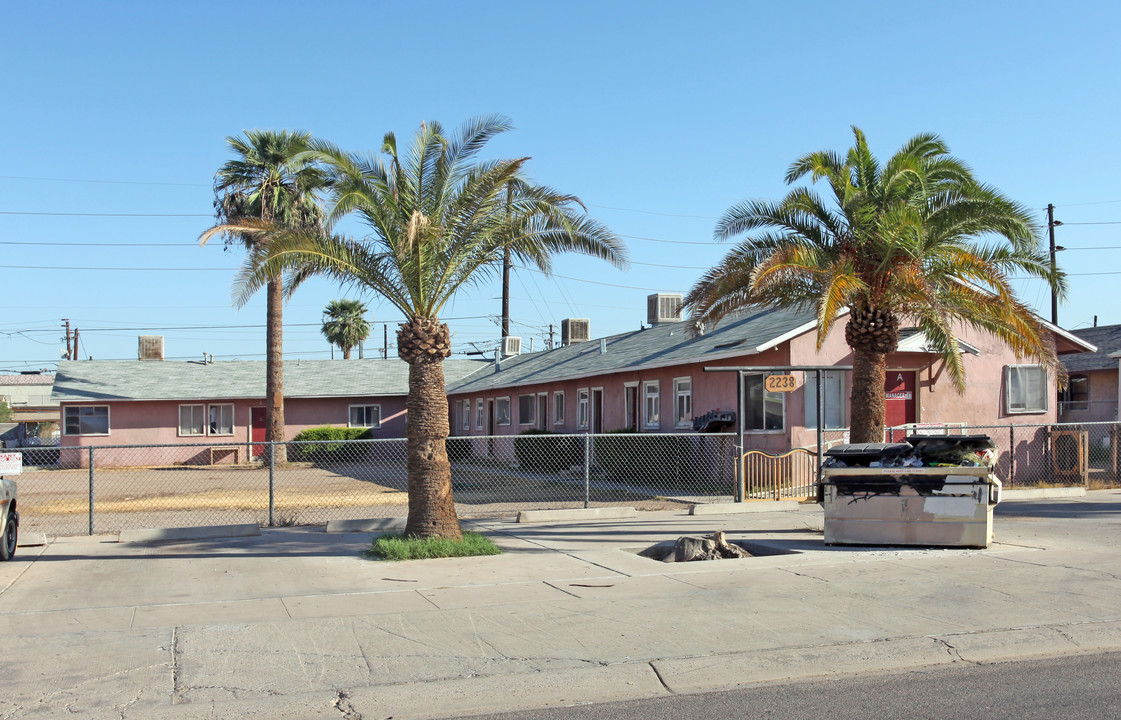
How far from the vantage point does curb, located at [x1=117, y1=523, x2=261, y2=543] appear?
13.2 m

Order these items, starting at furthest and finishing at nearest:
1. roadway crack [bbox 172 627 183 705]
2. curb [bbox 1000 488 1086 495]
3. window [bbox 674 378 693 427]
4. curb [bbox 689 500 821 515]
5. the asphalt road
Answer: window [bbox 674 378 693 427] → curb [bbox 1000 488 1086 495] → curb [bbox 689 500 821 515] → roadway crack [bbox 172 627 183 705] → the asphalt road

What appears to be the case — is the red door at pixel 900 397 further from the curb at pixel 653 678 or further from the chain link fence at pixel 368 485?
the curb at pixel 653 678

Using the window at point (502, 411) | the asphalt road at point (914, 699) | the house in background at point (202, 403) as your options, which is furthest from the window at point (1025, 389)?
the house in background at point (202, 403)

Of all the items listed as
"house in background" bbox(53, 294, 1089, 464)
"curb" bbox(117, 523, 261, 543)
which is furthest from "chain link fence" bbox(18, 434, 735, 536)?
"house in background" bbox(53, 294, 1089, 464)

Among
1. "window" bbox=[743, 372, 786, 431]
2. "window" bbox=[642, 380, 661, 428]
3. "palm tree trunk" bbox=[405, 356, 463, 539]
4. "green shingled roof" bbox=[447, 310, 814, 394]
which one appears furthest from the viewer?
"window" bbox=[642, 380, 661, 428]

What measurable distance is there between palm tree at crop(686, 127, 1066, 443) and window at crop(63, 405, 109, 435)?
1220 inches

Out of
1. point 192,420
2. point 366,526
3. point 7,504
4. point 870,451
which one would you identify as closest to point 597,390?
point 366,526

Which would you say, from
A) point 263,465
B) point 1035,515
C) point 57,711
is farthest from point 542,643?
point 263,465

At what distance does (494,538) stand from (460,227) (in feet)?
14.1

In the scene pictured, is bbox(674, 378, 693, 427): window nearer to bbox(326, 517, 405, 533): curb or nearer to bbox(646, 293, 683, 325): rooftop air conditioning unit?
bbox(646, 293, 683, 325): rooftop air conditioning unit

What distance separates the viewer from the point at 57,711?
19.0ft

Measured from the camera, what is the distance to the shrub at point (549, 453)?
26280 millimetres

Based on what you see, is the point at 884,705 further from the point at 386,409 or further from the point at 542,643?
the point at 386,409

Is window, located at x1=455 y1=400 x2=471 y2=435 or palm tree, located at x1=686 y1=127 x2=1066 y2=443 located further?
window, located at x1=455 y1=400 x2=471 y2=435
